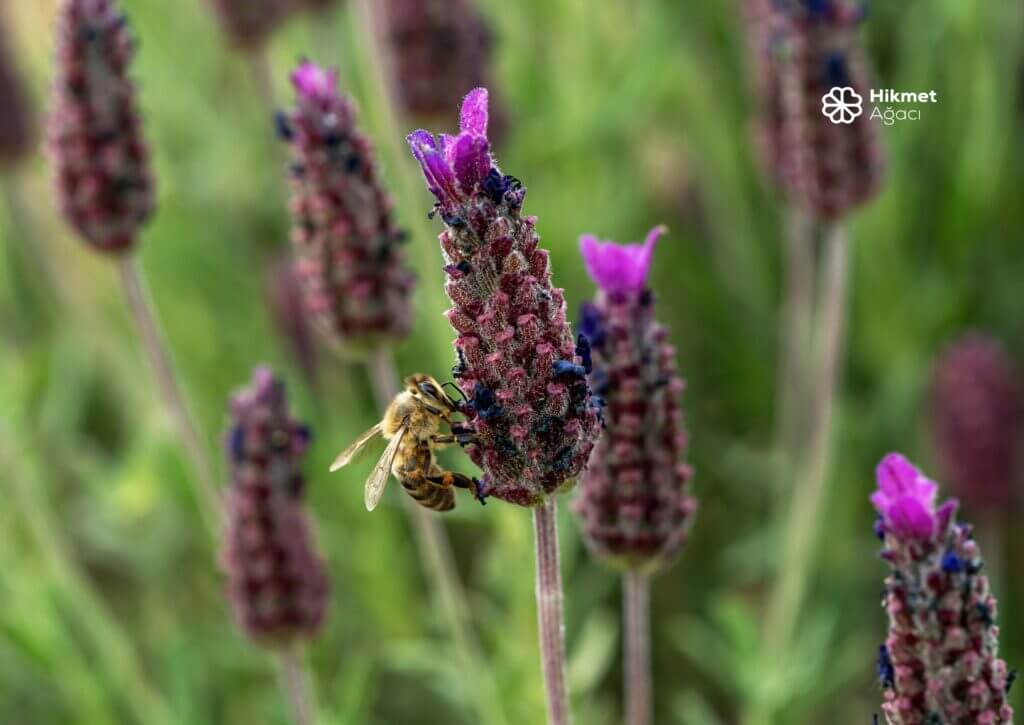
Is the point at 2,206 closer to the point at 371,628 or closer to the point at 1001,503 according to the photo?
the point at 371,628

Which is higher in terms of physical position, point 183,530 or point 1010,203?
point 1010,203

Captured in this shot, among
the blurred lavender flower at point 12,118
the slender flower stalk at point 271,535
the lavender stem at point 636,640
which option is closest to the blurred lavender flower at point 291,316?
the blurred lavender flower at point 12,118

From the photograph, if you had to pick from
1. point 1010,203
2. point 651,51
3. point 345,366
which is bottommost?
point 345,366

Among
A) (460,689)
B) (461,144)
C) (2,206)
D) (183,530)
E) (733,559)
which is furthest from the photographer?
(2,206)

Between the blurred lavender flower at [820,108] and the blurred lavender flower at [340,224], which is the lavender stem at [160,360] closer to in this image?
the blurred lavender flower at [340,224]

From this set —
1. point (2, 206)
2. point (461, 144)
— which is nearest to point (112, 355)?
point (2, 206)

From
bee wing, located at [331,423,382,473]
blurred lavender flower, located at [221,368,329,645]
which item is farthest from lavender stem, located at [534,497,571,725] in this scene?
blurred lavender flower, located at [221,368,329,645]
